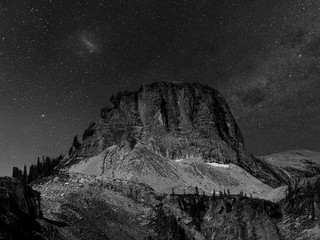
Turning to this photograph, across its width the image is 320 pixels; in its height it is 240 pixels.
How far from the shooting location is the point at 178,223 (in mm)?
83188

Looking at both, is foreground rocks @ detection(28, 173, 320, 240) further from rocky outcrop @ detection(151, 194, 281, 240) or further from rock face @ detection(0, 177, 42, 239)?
rock face @ detection(0, 177, 42, 239)

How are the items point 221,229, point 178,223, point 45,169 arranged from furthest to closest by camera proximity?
point 45,169, point 178,223, point 221,229

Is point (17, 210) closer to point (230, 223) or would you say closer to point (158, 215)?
point (158, 215)

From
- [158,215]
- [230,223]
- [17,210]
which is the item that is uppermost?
[17,210]

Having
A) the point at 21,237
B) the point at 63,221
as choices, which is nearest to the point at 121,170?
the point at 63,221

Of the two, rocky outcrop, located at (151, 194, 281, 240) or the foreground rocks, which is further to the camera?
rocky outcrop, located at (151, 194, 281, 240)

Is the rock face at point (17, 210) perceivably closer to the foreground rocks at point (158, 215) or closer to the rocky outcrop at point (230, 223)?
the foreground rocks at point (158, 215)

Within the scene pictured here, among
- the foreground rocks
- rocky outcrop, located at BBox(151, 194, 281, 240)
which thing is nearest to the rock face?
the foreground rocks

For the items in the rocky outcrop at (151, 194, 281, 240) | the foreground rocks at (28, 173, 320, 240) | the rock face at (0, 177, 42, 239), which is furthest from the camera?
the rocky outcrop at (151, 194, 281, 240)

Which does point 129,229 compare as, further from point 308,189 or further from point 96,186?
point 308,189

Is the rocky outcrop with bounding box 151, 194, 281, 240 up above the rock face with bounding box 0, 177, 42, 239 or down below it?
below

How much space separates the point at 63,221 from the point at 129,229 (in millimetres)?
15215

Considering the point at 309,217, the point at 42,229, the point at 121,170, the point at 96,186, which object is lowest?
the point at 309,217

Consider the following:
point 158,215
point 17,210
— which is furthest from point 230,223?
point 17,210
